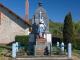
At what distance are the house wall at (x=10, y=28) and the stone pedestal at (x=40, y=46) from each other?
1688 cm

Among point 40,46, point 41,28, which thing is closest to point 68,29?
point 41,28

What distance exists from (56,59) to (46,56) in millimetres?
1131

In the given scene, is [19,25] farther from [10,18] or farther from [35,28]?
[35,28]

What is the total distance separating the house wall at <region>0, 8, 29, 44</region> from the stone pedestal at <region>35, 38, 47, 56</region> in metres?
16.9

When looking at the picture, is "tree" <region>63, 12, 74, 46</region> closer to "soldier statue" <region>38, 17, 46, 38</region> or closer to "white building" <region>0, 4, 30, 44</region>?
"white building" <region>0, 4, 30, 44</region>

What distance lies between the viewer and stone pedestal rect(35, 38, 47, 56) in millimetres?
22741

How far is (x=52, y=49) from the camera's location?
23203mm

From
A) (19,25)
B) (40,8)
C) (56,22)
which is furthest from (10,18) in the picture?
(56,22)

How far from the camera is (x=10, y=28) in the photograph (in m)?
40.2

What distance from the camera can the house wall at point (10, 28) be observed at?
4009cm

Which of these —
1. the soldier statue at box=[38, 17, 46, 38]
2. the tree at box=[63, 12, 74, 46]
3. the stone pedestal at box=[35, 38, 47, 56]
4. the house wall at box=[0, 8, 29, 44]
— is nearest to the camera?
the stone pedestal at box=[35, 38, 47, 56]

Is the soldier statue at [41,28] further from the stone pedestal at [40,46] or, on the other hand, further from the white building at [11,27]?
the white building at [11,27]

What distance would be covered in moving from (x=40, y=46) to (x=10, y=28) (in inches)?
698

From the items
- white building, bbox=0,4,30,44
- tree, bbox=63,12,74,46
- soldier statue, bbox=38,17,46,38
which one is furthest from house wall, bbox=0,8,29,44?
soldier statue, bbox=38,17,46,38
